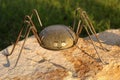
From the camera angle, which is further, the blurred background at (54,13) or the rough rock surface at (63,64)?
the blurred background at (54,13)

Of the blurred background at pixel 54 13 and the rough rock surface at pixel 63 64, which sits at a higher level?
the rough rock surface at pixel 63 64

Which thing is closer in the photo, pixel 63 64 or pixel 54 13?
pixel 63 64

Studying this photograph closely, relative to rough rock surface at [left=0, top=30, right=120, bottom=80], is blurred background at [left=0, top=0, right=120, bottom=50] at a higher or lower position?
lower

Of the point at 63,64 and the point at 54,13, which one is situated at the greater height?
the point at 63,64

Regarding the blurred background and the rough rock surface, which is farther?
the blurred background

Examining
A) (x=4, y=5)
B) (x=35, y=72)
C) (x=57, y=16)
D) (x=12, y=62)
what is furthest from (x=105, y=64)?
(x=4, y=5)
